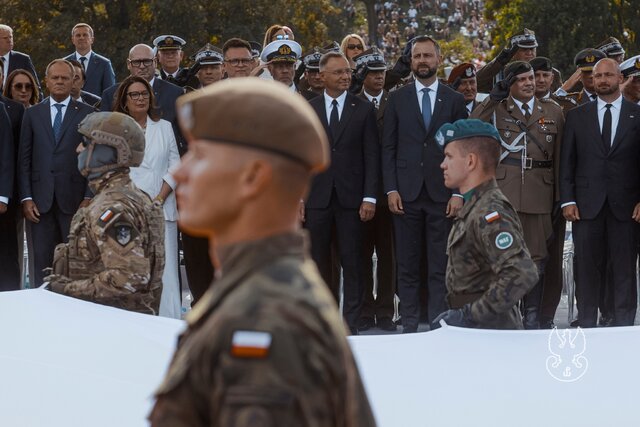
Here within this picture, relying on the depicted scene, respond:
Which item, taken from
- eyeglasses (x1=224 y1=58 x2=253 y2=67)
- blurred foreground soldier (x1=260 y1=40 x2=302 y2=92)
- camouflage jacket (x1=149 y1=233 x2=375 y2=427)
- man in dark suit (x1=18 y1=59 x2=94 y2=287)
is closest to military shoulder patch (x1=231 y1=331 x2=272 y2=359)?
camouflage jacket (x1=149 y1=233 x2=375 y2=427)

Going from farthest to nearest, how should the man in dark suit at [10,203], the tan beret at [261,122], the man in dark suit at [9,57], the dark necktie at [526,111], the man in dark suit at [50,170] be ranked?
the man in dark suit at [9,57] < the man in dark suit at [10,203] < the man in dark suit at [50,170] < the dark necktie at [526,111] < the tan beret at [261,122]

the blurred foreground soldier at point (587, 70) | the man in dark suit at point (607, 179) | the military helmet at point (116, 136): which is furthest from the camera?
the blurred foreground soldier at point (587, 70)

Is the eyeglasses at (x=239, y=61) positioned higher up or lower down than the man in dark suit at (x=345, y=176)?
higher up

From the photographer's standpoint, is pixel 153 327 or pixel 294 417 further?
pixel 153 327

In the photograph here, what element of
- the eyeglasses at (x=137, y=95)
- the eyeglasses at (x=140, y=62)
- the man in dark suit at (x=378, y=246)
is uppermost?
the eyeglasses at (x=140, y=62)

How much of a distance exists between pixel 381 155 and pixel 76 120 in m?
2.27

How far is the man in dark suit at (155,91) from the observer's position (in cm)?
969

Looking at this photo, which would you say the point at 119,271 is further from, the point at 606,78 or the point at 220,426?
the point at 606,78

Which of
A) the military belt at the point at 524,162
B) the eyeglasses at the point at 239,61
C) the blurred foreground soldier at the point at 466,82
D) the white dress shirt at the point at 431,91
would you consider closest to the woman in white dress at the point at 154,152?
the eyeglasses at the point at 239,61

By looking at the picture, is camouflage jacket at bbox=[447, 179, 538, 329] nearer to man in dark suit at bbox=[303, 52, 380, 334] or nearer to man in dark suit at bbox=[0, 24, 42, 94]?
man in dark suit at bbox=[303, 52, 380, 334]

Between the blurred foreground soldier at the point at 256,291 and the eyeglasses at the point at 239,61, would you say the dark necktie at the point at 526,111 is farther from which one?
the blurred foreground soldier at the point at 256,291

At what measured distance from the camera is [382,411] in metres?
4.89

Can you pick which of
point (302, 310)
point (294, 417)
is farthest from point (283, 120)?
point (294, 417)

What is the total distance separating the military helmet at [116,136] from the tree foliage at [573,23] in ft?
75.0
